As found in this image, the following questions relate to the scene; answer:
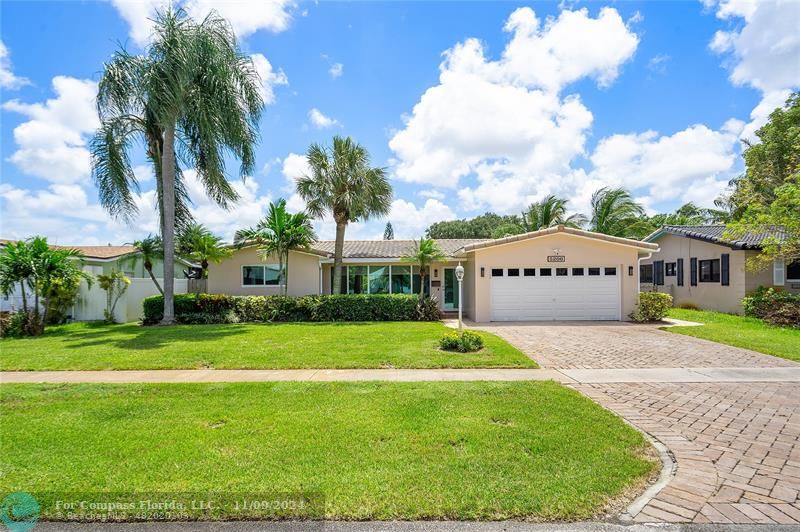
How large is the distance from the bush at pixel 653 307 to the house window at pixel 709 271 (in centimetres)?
533

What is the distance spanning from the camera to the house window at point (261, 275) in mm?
19156

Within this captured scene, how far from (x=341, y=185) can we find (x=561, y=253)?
985 centimetres

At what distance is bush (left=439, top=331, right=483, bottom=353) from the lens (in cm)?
955

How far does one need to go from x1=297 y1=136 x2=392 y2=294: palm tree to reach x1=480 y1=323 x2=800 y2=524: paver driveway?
10472 millimetres

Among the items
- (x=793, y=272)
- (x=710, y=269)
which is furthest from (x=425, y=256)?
(x=793, y=272)

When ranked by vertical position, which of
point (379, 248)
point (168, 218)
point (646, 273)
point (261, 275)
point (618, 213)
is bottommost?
point (261, 275)

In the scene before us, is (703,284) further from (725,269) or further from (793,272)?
(793,272)

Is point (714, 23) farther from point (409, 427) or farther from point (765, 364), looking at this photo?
point (409, 427)

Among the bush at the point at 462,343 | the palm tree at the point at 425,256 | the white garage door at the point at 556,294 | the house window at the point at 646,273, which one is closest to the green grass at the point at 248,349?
the bush at the point at 462,343

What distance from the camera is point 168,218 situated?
1548 cm

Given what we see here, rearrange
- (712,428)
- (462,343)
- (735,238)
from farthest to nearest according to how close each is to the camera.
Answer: (735,238) → (462,343) → (712,428)

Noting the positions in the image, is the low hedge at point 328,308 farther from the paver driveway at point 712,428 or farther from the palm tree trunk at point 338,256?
the paver driveway at point 712,428

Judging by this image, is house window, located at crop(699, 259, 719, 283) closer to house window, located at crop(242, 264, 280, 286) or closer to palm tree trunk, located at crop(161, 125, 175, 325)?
house window, located at crop(242, 264, 280, 286)

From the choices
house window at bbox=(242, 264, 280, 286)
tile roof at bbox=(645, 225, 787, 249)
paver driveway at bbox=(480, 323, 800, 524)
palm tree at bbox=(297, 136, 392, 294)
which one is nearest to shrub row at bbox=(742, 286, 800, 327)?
tile roof at bbox=(645, 225, 787, 249)
